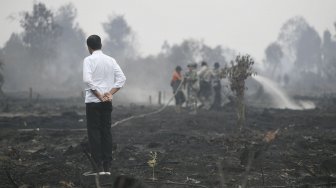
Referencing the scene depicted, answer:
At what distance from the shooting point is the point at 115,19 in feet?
323

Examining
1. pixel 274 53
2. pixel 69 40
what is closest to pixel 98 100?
pixel 69 40

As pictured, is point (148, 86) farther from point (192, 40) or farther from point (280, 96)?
point (280, 96)

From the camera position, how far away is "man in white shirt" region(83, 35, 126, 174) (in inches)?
254

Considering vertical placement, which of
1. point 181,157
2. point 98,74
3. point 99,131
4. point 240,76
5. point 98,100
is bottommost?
point 181,157

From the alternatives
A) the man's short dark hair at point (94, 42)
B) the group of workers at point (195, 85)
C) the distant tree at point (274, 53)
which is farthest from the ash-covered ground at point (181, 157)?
the distant tree at point (274, 53)

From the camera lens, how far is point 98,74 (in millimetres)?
6547

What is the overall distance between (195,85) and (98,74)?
43.5 ft

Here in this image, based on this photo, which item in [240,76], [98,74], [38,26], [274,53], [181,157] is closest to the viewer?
[98,74]

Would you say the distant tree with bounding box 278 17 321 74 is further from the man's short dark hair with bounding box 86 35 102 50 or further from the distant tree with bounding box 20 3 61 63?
the man's short dark hair with bounding box 86 35 102 50

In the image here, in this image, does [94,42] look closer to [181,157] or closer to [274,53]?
[181,157]

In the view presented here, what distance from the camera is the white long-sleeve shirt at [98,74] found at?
644cm

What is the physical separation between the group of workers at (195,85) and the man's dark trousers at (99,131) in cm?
1274

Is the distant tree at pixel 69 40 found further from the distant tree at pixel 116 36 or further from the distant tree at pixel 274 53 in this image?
the distant tree at pixel 274 53

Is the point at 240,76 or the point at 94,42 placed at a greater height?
the point at 94,42
